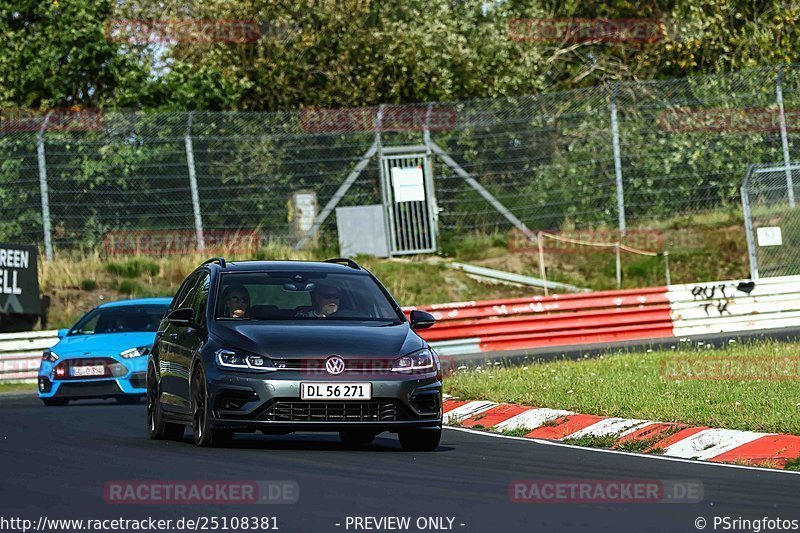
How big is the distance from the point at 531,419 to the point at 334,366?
126 inches

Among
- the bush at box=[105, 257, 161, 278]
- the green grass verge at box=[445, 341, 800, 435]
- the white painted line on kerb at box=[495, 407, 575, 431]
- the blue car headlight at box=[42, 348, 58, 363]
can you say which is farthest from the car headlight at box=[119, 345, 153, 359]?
the bush at box=[105, 257, 161, 278]

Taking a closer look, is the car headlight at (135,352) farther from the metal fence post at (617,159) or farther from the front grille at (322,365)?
the metal fence post at (617,159)

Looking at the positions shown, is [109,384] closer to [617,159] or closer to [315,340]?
[315,340]

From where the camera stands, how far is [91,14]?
36.1 m

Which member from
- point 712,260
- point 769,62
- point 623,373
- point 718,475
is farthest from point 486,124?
point 718,475

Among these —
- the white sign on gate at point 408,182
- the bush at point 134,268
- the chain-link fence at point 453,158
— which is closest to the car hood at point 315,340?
the chain-link fence at point 453,158

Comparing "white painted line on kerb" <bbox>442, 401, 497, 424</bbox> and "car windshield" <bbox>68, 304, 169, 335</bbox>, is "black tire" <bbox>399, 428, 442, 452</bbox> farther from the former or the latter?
"car windshield" <bbox>68, 304, 169, 335</bbox>

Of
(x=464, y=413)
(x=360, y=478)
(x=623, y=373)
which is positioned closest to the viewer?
(x=360, y=478)

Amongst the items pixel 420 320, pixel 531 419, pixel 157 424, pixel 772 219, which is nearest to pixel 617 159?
pixel 772 219

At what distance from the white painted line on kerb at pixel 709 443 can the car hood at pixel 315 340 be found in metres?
2.07

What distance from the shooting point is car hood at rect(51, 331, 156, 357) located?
65.5ft

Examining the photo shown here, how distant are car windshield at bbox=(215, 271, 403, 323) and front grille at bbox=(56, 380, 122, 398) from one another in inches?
269

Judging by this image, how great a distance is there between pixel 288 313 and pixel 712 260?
20.7 meters

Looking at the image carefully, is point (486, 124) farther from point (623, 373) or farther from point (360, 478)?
point (360, 478)
